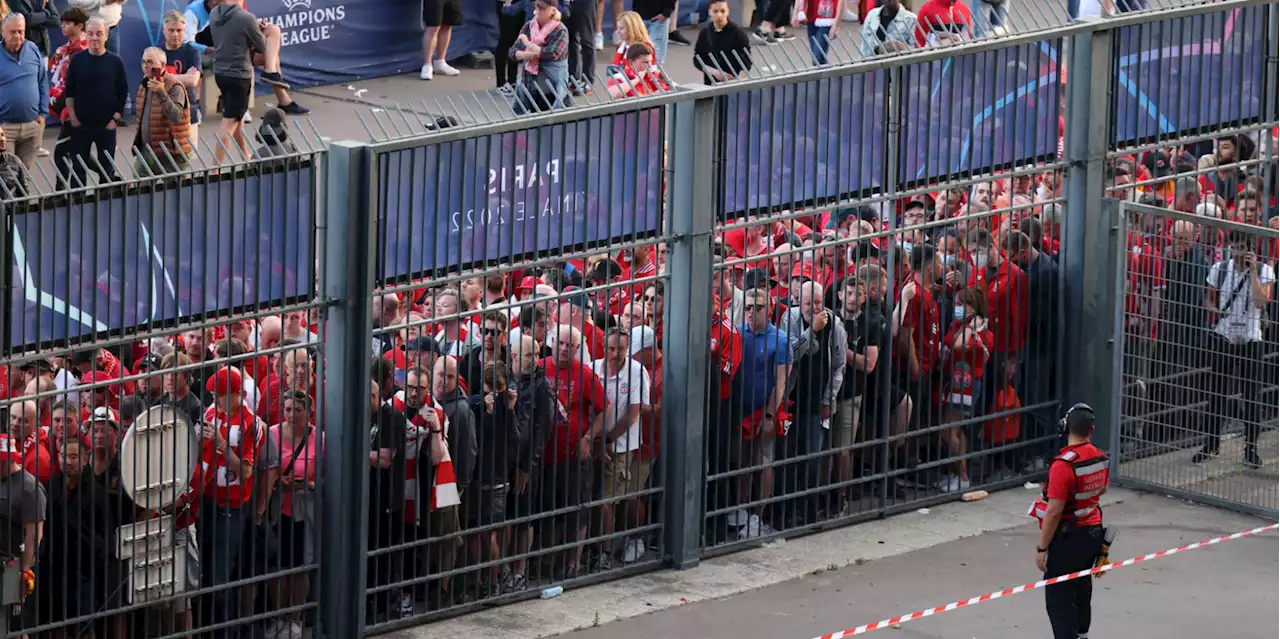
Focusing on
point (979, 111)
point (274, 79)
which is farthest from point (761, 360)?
point (274, 79)

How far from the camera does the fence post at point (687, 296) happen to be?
41.3 ft

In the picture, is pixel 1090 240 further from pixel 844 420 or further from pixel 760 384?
A: pixel 760 384

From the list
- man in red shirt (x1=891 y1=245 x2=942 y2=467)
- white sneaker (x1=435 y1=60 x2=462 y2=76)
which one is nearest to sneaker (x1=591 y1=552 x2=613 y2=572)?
man in red shirt (x1=891 y1=245 x2=942 y2=467)

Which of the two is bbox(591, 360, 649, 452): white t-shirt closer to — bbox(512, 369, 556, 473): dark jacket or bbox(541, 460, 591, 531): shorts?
bbox(541, 460, 591, 531): shorts

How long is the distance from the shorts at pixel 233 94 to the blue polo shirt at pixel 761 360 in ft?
31.4

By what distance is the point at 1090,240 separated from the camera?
48.0 ft

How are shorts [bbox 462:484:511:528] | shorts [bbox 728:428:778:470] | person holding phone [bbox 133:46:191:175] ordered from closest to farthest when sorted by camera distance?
1. shorts [bbox 462:484:511:528]
2. shorts [bbox 728:428:778:470]
3. person holding phone [bbox 133:46:191:175]

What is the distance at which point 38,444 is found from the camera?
10.3 meters

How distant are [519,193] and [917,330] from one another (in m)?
3.11

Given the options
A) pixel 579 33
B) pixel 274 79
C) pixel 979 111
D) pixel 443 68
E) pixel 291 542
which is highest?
pixel 579 33

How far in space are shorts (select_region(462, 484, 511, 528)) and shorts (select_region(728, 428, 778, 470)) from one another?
167 cm

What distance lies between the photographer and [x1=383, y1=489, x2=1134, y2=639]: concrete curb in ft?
39.0

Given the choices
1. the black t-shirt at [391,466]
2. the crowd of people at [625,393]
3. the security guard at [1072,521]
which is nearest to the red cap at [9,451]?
the crowd of people at [625,393]

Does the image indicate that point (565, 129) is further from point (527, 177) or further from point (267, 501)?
point (267, 501)
